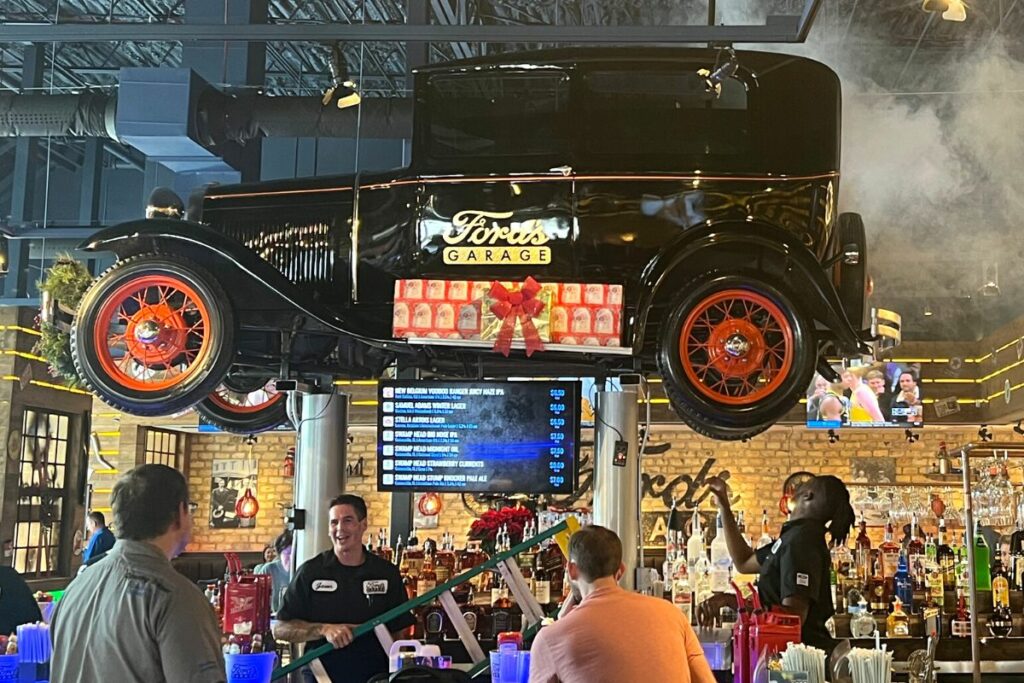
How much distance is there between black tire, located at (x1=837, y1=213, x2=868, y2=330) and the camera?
5.45 metres

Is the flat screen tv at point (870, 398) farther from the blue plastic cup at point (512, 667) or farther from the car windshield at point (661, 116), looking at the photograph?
the blue plastic cup at point (512, 667)

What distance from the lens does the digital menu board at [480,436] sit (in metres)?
5.71

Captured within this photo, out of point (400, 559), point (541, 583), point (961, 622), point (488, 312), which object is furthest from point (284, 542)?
point (961, 622)

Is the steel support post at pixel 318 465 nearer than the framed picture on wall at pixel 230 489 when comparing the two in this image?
Yes

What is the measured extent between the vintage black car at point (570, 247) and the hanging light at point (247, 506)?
31.0ft

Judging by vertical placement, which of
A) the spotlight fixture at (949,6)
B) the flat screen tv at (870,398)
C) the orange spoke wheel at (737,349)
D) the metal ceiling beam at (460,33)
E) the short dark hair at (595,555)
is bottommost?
the short dark hair at (595,555)

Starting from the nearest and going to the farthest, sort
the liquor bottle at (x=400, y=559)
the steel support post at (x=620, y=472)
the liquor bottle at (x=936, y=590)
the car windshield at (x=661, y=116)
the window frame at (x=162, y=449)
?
the car windshield at (x=661, y=116), the steel support post at (x=620, y=472), the liquor bottle at (x=936, y=590), the liquor bottle at (x=400, y=559), the window frame at (x=162, y=449)

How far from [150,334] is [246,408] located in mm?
1508

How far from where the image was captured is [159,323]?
5.21 m

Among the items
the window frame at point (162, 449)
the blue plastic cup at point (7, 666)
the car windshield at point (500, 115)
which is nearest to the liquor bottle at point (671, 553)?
the car windshield at point (500, 115)

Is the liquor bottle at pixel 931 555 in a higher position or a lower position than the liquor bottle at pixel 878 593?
higher

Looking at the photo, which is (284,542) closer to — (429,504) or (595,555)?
(429,504)

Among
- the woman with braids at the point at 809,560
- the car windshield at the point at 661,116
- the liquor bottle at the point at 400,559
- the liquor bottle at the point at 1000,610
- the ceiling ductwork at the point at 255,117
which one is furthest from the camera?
the ceiling ductwork at the point at 255,117

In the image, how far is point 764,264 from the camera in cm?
521
